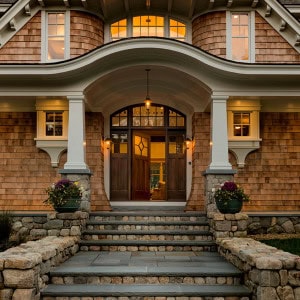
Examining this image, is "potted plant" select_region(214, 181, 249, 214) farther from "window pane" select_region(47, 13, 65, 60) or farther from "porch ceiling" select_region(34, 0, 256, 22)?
"window pane" select_region(47, 13, 65, 60)

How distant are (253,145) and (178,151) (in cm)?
234

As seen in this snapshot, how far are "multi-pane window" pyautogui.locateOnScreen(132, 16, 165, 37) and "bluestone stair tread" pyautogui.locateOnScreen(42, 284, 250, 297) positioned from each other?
8.10 meters

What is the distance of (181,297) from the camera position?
246 inches

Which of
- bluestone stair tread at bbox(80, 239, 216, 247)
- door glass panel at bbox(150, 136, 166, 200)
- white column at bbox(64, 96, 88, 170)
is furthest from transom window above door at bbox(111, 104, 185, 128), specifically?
bluestone stair tread at bbox(80, 239, 216, 247)

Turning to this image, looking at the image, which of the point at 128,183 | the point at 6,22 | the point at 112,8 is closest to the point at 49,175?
the point at 128,183

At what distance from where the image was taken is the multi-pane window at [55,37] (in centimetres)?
1186

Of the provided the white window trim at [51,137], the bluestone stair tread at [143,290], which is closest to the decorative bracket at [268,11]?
the white window trim at [51,137]

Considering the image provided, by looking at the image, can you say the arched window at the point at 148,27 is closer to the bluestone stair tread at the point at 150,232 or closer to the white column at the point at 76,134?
the white column at the point at 76,134

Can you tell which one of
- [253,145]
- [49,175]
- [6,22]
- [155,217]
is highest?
[6,22]

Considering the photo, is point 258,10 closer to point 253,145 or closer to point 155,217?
point 253,145

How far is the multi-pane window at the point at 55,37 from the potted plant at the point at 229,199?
577cm

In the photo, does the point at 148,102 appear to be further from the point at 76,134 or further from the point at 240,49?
the point at 240,49

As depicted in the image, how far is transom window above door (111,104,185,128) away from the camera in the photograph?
1330 centimetres

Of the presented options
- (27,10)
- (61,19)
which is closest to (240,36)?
(61,19)
